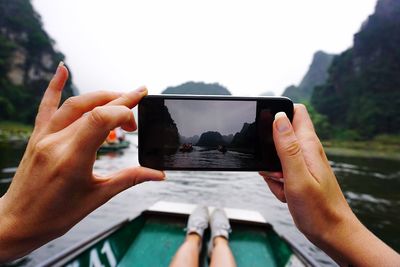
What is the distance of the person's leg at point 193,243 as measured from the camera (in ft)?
10.3

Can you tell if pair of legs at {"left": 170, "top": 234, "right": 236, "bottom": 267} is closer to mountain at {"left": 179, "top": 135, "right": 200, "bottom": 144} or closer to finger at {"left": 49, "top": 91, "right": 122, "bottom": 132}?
mountain at {"left": 179, "top": 135, "right": 200, "bottom": 144}

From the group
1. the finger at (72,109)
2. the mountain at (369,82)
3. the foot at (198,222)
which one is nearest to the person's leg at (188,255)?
the foot at (198,222)

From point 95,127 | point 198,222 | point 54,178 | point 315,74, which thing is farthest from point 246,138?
point 315,74

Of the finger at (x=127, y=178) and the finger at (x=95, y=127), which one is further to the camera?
the finger at (x=127, y=178)

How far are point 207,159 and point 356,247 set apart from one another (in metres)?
0.91

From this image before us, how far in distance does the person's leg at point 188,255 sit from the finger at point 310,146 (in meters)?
2.31

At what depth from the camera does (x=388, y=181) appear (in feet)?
59.1

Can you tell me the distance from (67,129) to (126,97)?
1.10 ft

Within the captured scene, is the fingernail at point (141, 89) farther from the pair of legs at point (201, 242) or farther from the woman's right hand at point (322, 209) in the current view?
the pair of legs at point (201, 242)

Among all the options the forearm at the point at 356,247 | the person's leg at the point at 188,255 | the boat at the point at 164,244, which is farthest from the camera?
the boat at the point at 164,244

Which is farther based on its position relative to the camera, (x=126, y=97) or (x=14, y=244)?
(x=126, y=97)

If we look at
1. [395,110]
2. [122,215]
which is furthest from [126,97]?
[395,110]

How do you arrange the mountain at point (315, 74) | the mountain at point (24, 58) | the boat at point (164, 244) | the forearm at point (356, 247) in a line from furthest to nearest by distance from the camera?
the mountain at point (315, 74) < the mountain at point (24, 58) < the boat at point (164, 244) < the forearm at point (356, 247)

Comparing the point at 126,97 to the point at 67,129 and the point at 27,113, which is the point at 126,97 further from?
the point at 27,113
